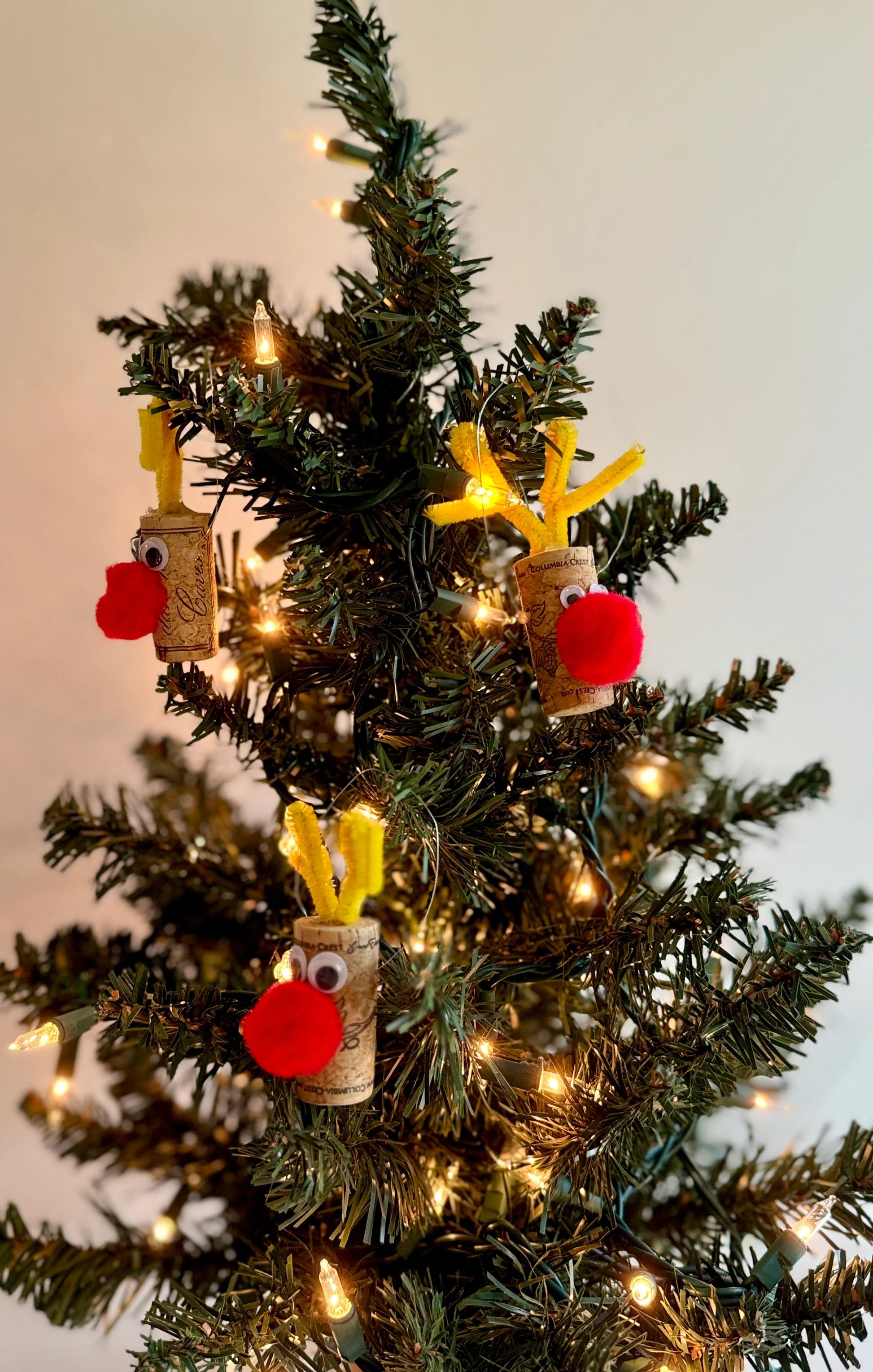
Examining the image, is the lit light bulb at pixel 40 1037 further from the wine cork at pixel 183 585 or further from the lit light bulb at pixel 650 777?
the lit light bulb at pixel 650 777

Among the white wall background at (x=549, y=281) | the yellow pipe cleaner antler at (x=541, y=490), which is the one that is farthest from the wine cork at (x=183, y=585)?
the white wall background at (x=549, y=281)

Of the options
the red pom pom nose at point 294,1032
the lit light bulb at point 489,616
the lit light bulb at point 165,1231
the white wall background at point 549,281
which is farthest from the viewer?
the white wall background at point 549,281

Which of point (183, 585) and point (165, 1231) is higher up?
point (183, 585)

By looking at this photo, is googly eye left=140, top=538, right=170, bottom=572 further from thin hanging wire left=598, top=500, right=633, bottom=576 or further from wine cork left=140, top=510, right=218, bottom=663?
thin hanging wire left=598, top=500, right=633, bottom=576

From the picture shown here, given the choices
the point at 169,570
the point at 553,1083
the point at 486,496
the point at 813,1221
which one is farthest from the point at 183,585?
the point at 813,1221

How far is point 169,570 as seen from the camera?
0.39 metres

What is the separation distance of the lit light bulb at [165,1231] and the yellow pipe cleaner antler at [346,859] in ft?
1.02

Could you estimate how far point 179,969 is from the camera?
57 cm

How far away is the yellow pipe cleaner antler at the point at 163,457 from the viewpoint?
38 centimetres

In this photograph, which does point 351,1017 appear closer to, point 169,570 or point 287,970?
point 287,970

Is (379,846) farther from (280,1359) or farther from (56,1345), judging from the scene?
(56,1345)

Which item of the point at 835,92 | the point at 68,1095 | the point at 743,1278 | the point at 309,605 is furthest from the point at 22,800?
the point at 835,92

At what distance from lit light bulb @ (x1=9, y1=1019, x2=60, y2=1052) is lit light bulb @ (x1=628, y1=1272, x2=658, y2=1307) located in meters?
0.26

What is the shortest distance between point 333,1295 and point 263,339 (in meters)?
0.39
